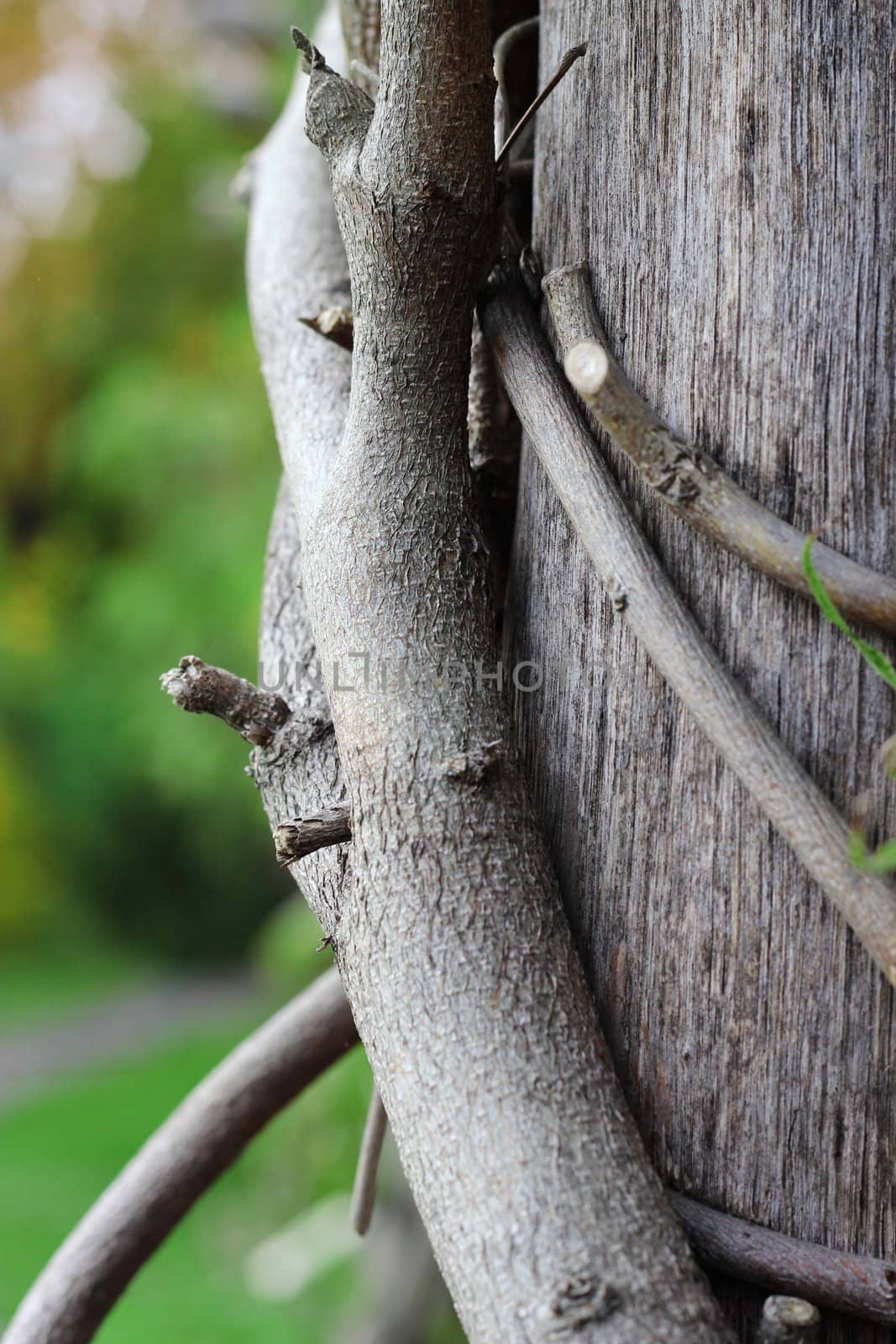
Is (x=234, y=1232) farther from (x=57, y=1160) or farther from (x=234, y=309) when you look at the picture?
(x=234, y=309)

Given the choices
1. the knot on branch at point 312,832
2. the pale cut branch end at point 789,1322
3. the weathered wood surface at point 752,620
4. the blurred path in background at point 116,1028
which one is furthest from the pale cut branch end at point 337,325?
the blurred path in background at point 116,1028

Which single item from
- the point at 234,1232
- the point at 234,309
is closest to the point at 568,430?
the point at 234,1232

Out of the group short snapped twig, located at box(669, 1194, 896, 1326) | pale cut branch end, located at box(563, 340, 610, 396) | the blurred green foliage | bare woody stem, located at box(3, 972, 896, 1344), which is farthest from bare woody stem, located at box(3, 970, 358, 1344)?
the blurred green foliage

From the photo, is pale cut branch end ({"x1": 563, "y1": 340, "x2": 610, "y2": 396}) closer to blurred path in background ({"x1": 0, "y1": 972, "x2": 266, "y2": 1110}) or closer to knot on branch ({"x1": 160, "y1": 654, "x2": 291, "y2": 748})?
knot on branch ({"x1": 160, "y1": 654, "x2": 291, "y2": 748})

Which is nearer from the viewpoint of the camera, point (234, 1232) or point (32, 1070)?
point (234, 1232)

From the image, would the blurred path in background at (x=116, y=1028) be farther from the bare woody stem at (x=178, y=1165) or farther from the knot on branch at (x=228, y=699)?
the knot on branch at (x=228, y=699)

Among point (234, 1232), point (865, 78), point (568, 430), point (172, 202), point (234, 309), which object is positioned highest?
point (172, 202)

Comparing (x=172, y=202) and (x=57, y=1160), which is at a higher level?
(x=172, y=202)
